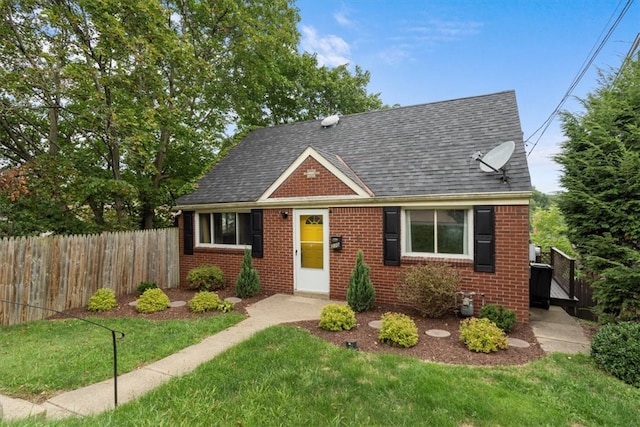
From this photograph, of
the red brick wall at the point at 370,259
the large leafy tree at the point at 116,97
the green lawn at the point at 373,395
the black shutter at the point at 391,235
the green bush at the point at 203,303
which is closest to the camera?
the green lawn at the point at 373,395

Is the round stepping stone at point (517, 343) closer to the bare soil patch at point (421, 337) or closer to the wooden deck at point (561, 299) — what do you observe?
the bare soil patch at point (421, 337)

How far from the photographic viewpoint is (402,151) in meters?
8.92

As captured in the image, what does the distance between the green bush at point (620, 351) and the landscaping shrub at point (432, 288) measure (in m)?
2.23

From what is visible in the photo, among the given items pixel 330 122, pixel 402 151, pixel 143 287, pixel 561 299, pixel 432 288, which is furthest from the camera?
pixel 330 122

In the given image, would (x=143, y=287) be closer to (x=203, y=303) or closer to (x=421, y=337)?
(x=203, y=303)

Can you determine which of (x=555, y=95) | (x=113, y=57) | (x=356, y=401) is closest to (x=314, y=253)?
(x=356, y=401)

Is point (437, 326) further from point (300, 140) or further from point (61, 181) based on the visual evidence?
point (61, 181)

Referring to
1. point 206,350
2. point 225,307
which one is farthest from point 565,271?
point 206,350

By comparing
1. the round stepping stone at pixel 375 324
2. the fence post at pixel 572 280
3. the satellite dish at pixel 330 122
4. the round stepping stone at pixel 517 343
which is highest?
the satellite dish at pixel 330 122

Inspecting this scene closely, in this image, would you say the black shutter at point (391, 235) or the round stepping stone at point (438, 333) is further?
the black shutter at point (391, 235)

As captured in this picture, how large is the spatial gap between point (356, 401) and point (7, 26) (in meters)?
12.1

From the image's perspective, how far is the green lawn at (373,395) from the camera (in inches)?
123

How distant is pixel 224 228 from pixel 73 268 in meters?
3.86

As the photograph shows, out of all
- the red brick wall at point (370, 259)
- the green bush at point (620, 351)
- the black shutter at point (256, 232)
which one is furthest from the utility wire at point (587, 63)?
the black shutter at point (256, 232)
